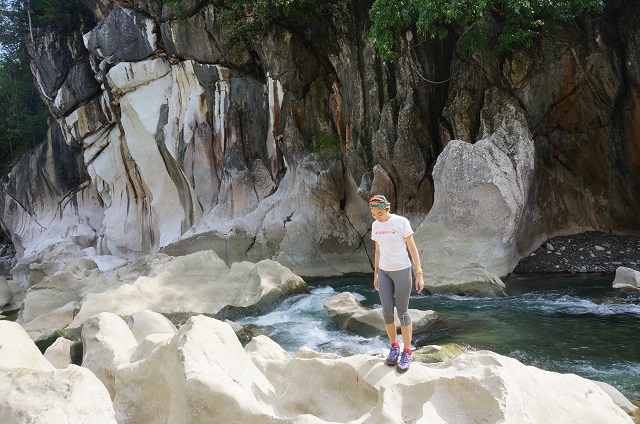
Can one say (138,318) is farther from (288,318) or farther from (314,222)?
(314,222)

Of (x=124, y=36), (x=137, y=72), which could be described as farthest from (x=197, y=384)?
(x=124, y=36)

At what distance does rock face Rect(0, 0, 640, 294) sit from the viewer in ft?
39.3

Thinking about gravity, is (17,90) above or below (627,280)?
above

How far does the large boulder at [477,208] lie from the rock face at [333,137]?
31mm

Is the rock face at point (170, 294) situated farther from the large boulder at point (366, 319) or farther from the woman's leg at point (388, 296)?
the woman's leg at point (388, 296)

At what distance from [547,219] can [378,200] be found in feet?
34.8

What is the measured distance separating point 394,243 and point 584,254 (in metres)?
9.86

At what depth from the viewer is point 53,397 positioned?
10.1ft

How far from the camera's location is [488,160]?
11.6 m

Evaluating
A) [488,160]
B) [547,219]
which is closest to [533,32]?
[488,160]

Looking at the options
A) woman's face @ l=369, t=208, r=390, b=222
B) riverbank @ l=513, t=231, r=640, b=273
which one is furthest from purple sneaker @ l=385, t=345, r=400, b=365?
riverbank @ l=513, t=231, r=640, b=273

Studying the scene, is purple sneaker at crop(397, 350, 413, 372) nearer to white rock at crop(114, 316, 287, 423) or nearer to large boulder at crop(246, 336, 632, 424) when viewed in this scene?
large boulder at crop(246, 336, 632, 424)

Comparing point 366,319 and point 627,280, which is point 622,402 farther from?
point 627,280

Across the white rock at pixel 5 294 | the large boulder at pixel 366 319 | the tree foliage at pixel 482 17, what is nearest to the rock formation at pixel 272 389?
the large boulder at pixel 366 319
